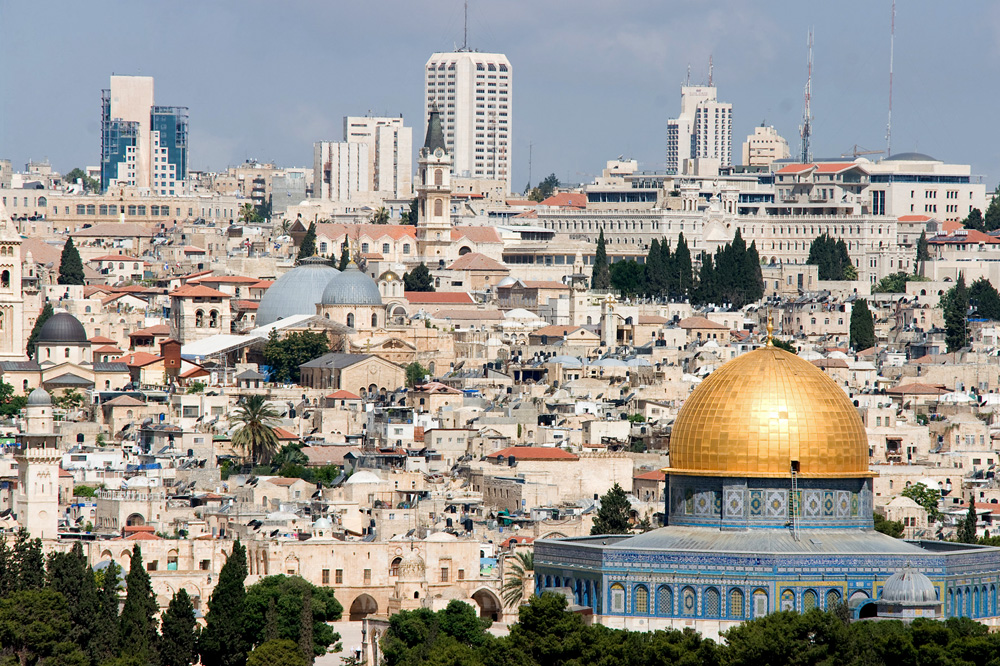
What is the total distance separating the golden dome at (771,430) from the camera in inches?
1588

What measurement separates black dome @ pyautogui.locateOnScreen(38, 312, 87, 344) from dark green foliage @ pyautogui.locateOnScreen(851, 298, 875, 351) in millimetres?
27398

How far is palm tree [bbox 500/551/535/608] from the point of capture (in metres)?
54.5

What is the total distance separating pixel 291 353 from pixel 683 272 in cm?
2209

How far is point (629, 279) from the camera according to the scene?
356 ft

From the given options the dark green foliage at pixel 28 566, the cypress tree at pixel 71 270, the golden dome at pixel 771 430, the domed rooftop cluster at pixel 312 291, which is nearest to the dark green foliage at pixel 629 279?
the domed rooftop cluster at pixel 312 291

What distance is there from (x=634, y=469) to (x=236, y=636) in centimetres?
2499

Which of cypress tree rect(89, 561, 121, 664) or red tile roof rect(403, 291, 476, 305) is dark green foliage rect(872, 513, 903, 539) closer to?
cypress tree rect(89, 561, 121, 664)

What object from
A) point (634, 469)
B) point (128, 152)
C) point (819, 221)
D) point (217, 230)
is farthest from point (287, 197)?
point (634, 469)

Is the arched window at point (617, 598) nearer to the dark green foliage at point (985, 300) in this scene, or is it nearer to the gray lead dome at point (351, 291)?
the gray lead dome at point (351, 291)

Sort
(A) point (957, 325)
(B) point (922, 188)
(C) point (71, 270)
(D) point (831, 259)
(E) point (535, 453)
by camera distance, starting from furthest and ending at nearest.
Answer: (B) point (922, 188) < (D) point (831, 259) < (C) point (71, 270) < (A) point (957, 325) < (E) point (535, 453)

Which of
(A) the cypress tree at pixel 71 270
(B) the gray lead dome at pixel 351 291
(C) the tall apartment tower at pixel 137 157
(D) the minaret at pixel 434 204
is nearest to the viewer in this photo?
(B) the gray lead dome at pixel 351 291

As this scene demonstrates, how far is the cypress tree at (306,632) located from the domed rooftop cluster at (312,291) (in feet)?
155

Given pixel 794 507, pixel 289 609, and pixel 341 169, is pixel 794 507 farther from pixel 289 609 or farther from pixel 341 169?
pixel 341 169

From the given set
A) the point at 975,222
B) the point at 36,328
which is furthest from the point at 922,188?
the point at 36,328
